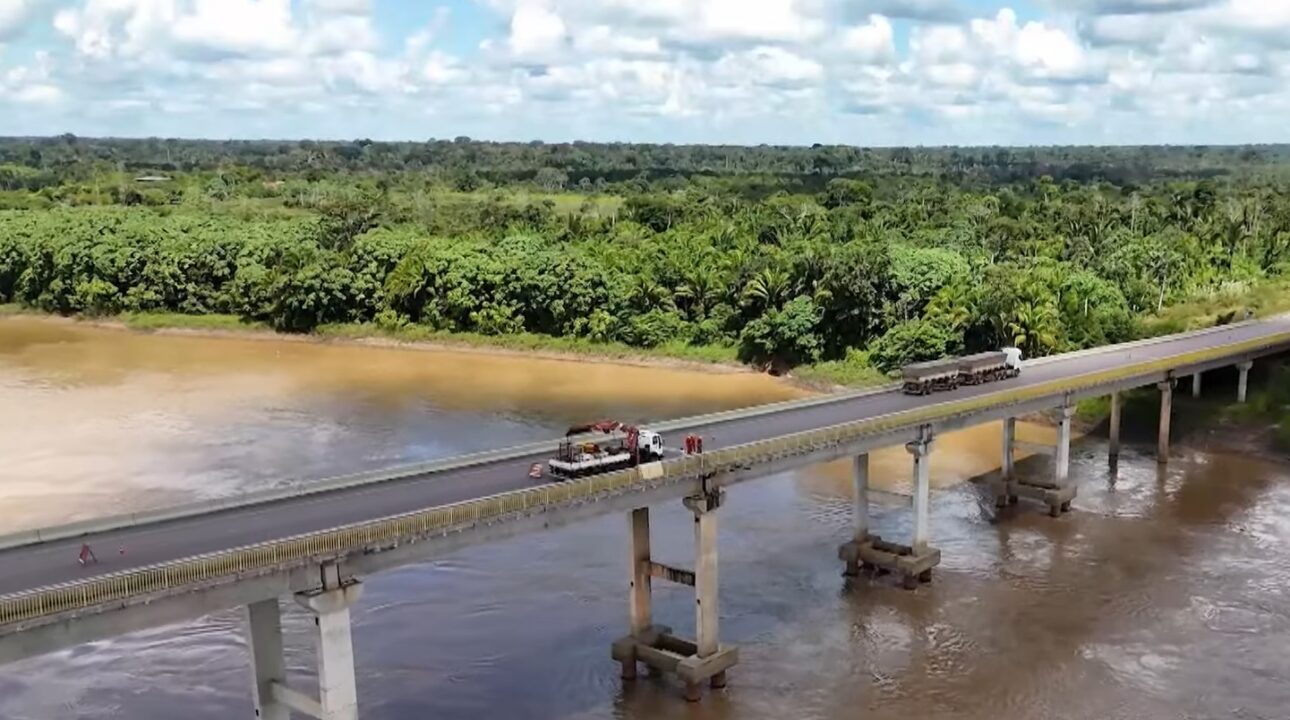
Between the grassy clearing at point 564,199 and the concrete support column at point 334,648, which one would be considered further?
the grassy clearing at point 564,199

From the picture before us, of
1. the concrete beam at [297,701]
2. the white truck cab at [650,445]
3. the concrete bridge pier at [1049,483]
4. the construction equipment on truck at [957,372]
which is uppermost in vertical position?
the white truck cab at [650,445]

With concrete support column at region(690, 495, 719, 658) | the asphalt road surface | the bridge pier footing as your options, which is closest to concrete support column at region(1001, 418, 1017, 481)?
the asphalt road surface

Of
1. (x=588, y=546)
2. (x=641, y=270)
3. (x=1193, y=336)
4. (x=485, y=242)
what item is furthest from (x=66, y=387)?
(x=1193, y=336)

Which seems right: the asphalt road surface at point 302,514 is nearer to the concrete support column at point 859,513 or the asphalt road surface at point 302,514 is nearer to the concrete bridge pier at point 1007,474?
the concrete support column at point 859,513

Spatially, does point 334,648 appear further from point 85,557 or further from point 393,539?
point 85,557

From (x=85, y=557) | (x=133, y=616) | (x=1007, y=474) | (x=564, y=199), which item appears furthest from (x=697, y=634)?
(x=564, y=199)

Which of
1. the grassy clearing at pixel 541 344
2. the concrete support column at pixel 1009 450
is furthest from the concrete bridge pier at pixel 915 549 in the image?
the grassy clearing at pixel 541 344

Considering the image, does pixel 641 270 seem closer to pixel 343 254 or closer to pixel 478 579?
pixel 343 254

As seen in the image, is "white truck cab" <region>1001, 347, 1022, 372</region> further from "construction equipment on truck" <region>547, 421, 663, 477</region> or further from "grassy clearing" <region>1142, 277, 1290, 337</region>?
"grassy clearing" <region>1142, 277, 1290, 337</region>
